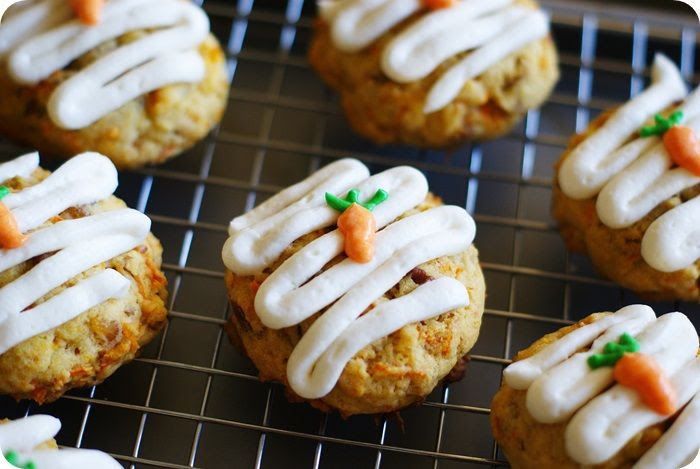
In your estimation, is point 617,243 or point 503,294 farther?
point 503,294

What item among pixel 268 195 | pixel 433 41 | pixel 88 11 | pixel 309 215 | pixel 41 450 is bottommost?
pixel 268 195

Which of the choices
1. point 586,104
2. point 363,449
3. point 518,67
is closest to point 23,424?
point 363,449

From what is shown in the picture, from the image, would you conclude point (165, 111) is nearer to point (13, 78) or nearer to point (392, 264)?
point (13, 78)

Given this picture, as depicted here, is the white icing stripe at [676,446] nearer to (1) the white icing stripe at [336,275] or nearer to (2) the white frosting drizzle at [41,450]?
(1) the white icing stripe at [336,275]

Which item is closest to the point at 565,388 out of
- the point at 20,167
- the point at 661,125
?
the point at 661,125

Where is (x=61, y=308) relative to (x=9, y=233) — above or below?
below

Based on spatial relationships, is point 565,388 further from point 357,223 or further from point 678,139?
point 678,139

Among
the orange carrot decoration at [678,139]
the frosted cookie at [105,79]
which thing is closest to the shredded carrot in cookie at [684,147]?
the orange carrot decoration at [678,139]
